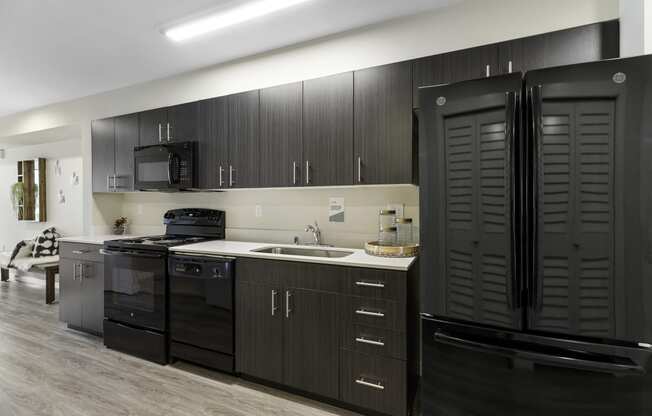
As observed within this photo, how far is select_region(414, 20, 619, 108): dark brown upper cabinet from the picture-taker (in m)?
1.78

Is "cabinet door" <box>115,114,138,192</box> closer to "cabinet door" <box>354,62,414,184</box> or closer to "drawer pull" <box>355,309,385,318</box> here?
"cabinet door" <box>354,62,414,184</box>

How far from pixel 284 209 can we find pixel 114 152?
208 centimetres

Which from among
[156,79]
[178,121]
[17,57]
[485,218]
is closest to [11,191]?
[17,57]

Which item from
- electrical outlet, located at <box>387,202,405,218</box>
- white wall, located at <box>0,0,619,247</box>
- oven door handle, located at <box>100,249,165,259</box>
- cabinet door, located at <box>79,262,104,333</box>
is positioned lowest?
cabinet door, located at <box>79,262,104,333</box>

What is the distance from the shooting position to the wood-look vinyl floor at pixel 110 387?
2.10 m

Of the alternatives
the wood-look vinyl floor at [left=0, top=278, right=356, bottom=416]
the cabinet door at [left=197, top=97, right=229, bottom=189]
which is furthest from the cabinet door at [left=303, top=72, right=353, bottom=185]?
the wood-look vinyl floor at [left=0, top=278, right=356, bottom=416]

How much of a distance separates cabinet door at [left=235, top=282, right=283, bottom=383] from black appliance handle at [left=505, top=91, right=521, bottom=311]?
4.65 feet

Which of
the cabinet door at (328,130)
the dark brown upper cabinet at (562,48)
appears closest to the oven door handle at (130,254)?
the cabinet door at (328,130)

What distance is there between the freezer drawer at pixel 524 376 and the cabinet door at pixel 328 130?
1.25 m

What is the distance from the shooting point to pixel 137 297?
2803mm

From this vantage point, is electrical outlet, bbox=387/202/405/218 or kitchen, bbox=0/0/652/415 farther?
electrical outlet, bbox=387/202/405/218

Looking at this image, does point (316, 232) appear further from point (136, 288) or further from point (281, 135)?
point (136, 288)

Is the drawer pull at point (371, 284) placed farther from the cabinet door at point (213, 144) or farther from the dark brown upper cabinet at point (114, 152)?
the dark brown upper cabinet at point (114, 152)

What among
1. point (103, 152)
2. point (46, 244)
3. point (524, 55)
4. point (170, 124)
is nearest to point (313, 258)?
point (524, 55)
